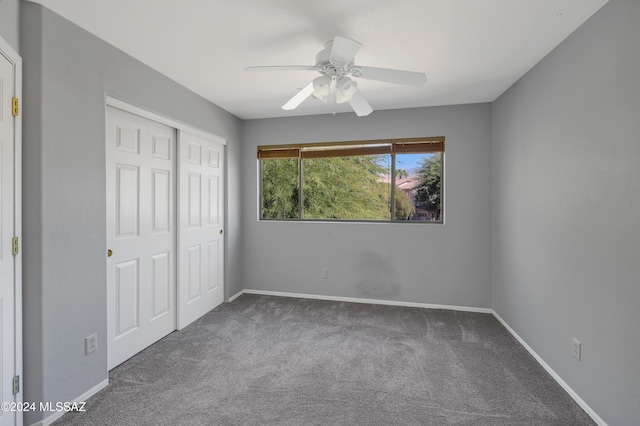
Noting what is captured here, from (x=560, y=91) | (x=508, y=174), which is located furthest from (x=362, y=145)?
(x=560, y=91)

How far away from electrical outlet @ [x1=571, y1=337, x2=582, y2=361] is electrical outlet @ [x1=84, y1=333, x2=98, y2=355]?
3.23 meters

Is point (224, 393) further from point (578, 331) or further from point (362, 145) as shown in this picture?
point (362, 145)

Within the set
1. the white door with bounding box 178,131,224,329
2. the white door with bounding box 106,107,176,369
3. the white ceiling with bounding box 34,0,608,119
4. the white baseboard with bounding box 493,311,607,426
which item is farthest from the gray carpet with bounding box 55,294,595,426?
the white ceiling with bounding box 34,0,608,119

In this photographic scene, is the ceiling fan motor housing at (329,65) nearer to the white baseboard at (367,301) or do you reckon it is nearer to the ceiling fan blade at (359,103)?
the ceiling fan blade at (359,103)

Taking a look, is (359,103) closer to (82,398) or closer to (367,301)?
(367,301)

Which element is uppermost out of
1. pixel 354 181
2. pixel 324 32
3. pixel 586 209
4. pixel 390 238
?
pixel 324 32

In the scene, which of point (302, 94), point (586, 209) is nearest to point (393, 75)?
point (302, 94)

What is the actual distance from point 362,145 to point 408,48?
1.71 meters

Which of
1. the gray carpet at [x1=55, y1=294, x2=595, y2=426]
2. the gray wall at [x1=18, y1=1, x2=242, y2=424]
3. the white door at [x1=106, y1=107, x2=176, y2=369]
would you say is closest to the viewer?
the gray wall at [x1=18, y1=1, x2=242, y2=424]

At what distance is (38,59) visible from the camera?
1.72 m

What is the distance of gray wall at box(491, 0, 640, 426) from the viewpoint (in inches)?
62.0

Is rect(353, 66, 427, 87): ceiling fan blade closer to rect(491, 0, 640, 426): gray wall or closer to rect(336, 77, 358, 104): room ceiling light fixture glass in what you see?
rect(336, 77, 358, 104): room ceiling light fixture glass

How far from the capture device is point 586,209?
1.90m

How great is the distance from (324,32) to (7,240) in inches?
86.3
